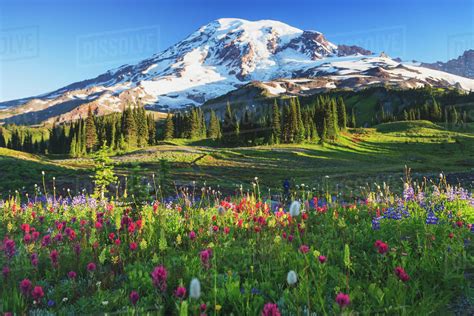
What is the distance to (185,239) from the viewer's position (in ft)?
21.0

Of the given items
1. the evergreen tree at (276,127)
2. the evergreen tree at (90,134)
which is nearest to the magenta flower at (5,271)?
the evergreen tree at (276,127)

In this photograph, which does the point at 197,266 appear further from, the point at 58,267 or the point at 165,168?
the point at 165,168

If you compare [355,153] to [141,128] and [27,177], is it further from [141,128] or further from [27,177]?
[27,177]

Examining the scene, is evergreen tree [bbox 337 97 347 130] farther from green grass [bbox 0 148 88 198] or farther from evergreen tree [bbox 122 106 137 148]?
green grass [bbox 0 148 88 198]

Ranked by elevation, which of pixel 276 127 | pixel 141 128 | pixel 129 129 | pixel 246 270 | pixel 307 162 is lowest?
pixel 307 162

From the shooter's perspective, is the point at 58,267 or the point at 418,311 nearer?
the point at 418,311

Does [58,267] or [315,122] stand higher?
[315,122]

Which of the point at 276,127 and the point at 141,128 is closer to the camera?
the point at 276,127

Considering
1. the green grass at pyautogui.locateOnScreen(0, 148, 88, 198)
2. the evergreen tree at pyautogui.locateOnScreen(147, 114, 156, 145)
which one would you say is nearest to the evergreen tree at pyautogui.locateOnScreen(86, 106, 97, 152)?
the evergreen tree at pyautogui.locateOnScreen(147, 114, 156, 145)

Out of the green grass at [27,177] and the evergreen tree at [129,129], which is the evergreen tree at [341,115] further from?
the green grass at [27,177]

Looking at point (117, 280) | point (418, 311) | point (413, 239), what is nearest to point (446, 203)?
point (413, 239)

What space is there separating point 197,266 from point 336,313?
206 cm

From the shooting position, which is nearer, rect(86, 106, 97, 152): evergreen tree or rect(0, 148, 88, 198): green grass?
rect(0, 148, 88, 198): green grass

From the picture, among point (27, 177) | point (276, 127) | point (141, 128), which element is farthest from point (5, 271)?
point (141, 128)
